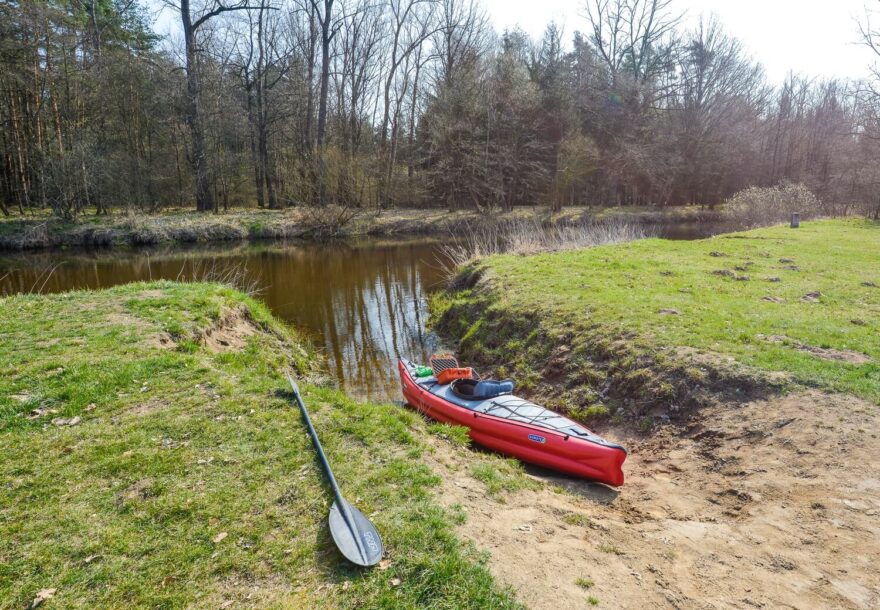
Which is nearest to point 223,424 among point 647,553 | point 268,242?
point 647,553

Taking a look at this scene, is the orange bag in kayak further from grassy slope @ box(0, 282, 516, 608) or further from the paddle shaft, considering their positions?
the paddle shaft

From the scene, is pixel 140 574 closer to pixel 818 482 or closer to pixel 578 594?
pixel 578 594

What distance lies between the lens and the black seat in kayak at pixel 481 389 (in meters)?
5.63

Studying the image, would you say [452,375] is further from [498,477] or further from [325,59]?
[325,59]

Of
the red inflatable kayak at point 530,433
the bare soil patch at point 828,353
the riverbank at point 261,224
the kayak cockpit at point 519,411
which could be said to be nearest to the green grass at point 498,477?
the red inflatable kayak at point 530,433

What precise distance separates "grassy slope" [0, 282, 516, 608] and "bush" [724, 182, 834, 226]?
2367cm

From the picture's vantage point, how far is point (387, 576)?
267 centimetres

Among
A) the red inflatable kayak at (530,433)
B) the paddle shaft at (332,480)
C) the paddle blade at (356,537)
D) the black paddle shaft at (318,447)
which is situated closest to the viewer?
the paddle blade at (356,537)

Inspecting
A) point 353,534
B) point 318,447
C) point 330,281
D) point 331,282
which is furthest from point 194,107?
point 353,534

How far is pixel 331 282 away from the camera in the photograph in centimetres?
1481

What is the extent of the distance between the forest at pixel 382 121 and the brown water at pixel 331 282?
17.6 ft

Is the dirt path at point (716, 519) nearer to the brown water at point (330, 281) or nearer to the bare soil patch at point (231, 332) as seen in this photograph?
the brown water at point (330, 281)

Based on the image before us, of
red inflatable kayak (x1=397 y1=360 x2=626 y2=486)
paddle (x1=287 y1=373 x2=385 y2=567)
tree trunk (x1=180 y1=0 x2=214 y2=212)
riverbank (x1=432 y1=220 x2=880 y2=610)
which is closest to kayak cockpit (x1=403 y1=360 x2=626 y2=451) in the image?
red inflatable kayak (x1=397 y1=360 x2=626 y2=486)

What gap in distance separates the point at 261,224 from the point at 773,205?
957 inches
